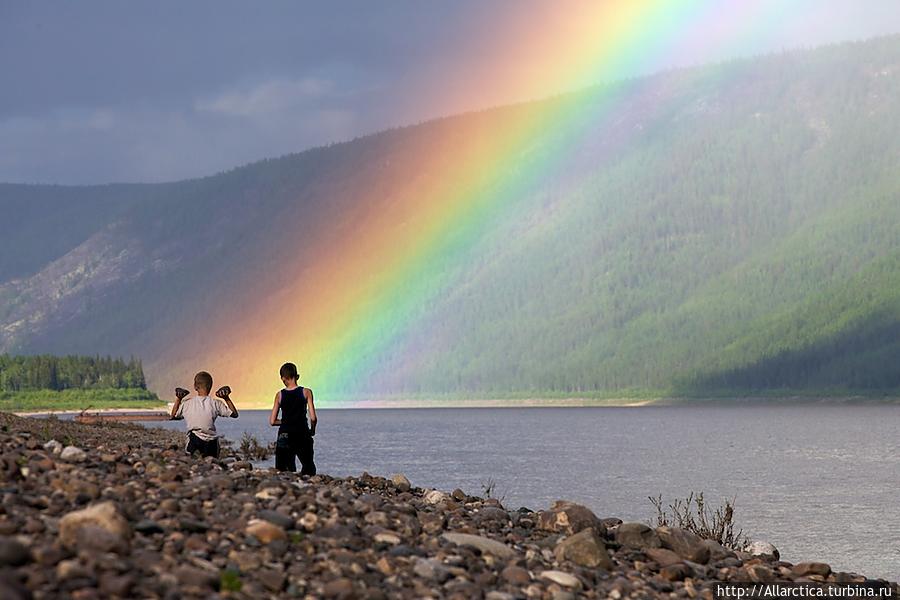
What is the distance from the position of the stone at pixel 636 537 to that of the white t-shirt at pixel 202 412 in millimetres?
9554

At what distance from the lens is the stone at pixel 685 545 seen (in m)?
22.3

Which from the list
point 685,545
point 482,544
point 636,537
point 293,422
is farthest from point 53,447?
point 685,545

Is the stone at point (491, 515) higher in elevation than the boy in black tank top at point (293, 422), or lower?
lower

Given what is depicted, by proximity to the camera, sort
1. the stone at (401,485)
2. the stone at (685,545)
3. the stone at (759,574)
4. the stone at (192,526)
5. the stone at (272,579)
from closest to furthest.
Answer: the stone at (272,579) → the stone at (192,526) → the stone at (759,574) → the stone at (685,545) → the stone at (401,485)

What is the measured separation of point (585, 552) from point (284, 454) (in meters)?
9.27

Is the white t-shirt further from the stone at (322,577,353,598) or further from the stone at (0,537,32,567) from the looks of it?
the stone at (0,537,32,567)

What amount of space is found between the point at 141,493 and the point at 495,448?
9483 cm

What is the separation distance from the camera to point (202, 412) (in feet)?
86.5

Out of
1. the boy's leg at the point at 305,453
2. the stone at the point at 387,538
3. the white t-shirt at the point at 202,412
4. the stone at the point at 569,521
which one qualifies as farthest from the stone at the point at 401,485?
the stone at the point at 387,538

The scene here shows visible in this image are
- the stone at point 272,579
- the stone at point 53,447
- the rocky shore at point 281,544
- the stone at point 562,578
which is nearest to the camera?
the rocky shore at point 281,544

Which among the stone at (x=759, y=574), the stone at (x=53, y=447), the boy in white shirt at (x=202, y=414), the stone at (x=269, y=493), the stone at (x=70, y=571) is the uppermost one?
the boy in white shirt at (x=202, y=414)

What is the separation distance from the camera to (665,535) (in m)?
23.0

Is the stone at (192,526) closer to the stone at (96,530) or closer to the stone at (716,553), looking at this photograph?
the stone at (96,530)

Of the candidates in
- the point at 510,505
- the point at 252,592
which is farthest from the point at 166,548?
the point at 510,505
